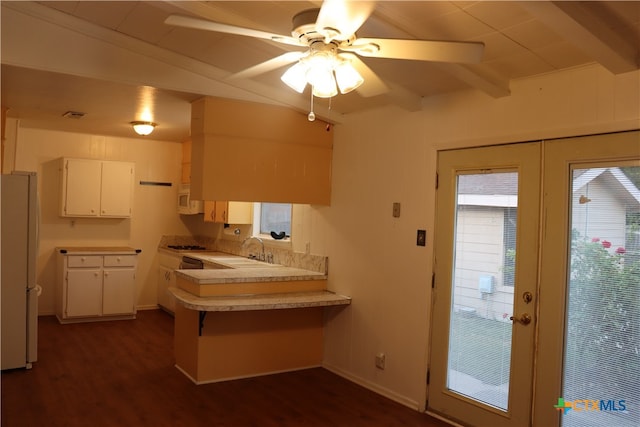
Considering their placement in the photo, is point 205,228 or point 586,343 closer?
point 586,343

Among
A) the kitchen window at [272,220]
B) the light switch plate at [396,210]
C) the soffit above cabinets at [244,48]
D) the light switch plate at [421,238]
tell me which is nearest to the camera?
the soffit above cabinets at [244,48]

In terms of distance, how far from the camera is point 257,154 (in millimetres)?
4457

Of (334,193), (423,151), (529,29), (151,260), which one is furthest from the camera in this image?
(151,260)

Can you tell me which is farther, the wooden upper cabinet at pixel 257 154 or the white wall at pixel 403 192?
the wooden upper cabinet at pixel 257 154

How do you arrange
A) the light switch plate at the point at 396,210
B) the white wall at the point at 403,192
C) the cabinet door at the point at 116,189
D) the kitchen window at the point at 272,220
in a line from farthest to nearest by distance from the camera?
the cabinet door at the point at 116,189, the kitchen window at the point at 272,220, the light switch plate at the point at 396,210, the white wall at the point at 403,192

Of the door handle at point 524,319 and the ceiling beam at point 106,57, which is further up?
the ceiling beam at point 106,57

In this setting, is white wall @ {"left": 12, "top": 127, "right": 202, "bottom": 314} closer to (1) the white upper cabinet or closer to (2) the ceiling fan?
(1) the white upper cabinet

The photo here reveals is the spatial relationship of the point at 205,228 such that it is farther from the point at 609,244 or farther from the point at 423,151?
the point at 609,244

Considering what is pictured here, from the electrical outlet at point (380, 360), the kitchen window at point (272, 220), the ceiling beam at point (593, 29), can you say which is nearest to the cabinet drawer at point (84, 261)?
the kitchen window at point (272, 220)

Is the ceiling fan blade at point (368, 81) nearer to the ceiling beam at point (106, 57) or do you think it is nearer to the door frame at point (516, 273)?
the door frame at point (516, 273)

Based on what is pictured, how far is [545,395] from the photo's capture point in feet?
9.95

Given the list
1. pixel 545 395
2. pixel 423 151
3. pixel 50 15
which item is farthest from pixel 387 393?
pixel 50 15

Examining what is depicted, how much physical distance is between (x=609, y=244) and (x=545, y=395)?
987 mm

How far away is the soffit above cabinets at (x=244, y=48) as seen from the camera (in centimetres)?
254
